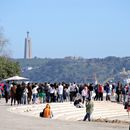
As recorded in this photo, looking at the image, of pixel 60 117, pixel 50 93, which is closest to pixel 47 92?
pixel 50 93

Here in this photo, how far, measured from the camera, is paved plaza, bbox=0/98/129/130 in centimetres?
1916

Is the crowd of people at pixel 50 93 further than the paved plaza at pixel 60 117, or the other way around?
the crowd of people at pixel 50 93

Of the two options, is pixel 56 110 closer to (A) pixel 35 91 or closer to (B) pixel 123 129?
(A) pixel 35 91

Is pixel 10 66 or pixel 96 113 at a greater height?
pixel 10 66

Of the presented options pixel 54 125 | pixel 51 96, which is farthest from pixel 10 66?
pixel 54 125

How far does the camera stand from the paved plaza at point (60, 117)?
19.2 m

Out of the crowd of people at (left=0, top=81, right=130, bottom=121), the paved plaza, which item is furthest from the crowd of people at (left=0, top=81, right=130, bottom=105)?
the paved plaza

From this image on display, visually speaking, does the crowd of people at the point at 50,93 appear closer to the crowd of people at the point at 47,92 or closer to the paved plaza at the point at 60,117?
the crowd of people at the point at 47,92

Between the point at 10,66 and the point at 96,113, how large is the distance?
37.9 meters

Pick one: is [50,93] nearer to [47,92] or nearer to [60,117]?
[47,92]

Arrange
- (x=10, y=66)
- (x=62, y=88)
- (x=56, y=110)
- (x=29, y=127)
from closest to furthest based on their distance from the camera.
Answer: (x=29, y=127), (x=56, y=110), (x=62, y=88), (x=10, y=66)

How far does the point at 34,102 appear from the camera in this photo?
35469mm

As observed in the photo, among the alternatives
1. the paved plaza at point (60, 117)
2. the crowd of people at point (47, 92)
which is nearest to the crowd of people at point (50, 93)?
the crowd of people at point (47, 92)

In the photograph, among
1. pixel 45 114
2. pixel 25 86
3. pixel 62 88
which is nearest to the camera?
pixel 45 114
